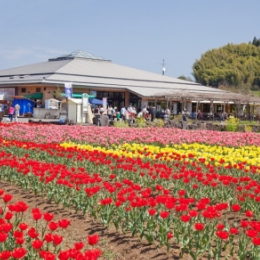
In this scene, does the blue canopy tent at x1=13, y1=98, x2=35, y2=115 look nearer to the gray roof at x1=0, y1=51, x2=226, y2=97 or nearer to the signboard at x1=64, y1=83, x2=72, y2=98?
the gray roof at x1=0, y1=51, x2=226, y2=97

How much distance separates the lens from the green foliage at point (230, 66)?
8619 cm

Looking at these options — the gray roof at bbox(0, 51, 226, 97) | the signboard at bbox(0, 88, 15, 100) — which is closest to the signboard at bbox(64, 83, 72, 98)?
the gray roof at bbox(0, 51, 226, 97)

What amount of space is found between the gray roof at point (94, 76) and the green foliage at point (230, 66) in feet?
85.5

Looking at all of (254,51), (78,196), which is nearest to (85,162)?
(78,196)

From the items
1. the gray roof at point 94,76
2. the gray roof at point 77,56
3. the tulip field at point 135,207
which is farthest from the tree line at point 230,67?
the tulip field at point 135,207

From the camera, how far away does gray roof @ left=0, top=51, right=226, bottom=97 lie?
46.4m

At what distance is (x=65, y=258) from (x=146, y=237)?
183 cm

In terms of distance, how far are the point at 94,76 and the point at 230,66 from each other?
46028 mm

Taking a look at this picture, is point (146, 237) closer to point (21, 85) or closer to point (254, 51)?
point (21, 85)

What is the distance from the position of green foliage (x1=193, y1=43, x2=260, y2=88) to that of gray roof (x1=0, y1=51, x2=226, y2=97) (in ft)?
85.5

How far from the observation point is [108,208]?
19.6ft

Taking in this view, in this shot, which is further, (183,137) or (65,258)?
(183,137)

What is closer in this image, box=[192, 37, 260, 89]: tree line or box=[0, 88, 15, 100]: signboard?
box=[0, 88, 15, 100]: signboard

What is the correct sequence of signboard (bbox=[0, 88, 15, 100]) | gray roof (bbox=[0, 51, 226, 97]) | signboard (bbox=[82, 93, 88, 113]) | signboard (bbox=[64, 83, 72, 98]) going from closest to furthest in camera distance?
signboard (bbox=[82, 93, 88, 113]) < signboard (bbox=[64, 83, 72, 98]) < gray roof (bbox=[0, 51, 226, 97]) < signboard (bbox=[0, 88, 15, 100])
